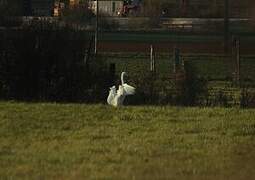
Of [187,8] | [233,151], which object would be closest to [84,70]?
[233,151]

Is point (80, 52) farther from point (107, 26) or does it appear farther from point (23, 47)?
point (107, 26)

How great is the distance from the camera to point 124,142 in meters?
10.0

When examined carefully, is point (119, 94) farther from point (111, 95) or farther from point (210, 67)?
point (210, 67)

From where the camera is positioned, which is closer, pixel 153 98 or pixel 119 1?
pixel 153 98

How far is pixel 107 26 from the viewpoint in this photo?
2835 inches

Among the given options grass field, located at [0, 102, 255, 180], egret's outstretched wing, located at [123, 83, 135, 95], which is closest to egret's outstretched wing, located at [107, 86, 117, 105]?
egret's outstretched wing, located at [123, 83, 135, 95]

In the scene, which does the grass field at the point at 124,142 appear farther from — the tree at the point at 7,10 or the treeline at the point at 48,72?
the tree at the point at 7,10

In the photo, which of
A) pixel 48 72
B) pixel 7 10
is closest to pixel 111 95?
pixel 48 72

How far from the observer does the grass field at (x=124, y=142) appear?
Answer: 26.6ft

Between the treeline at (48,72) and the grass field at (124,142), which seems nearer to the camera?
the grass field at (124,142)

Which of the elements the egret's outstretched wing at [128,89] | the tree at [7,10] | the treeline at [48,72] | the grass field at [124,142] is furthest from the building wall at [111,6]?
the grass field at [124,142]

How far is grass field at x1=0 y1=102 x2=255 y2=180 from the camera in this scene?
811cm

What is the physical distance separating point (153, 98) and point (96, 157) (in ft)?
21.5

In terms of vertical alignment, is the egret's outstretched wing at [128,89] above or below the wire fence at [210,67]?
above
